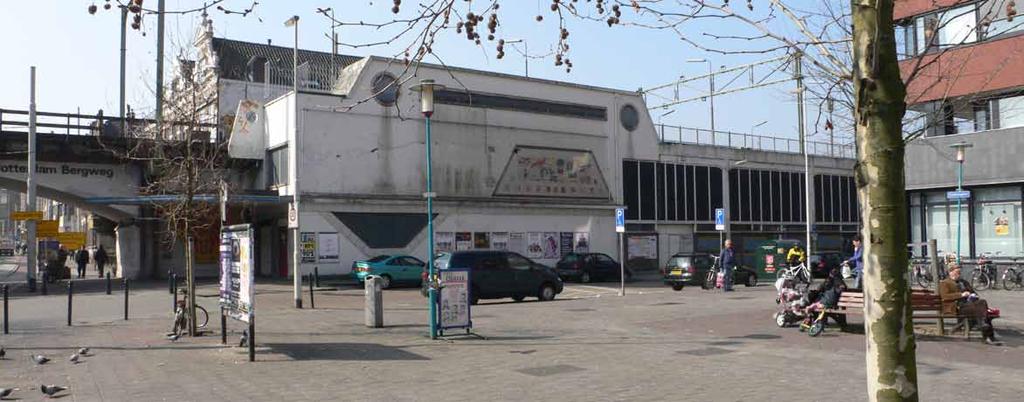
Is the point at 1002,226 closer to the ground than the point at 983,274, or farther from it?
farther from it

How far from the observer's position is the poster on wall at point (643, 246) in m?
45.2

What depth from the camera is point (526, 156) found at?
4162cm

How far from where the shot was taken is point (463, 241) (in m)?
39.4

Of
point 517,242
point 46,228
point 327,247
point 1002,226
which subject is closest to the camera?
point 1002,226

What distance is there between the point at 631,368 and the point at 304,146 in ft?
86.1

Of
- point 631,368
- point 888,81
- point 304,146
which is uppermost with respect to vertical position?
point 304,146

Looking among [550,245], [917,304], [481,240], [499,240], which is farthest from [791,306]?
[550,245]

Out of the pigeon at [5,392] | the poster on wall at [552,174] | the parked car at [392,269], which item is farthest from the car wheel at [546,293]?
the pigeon at [5,392]

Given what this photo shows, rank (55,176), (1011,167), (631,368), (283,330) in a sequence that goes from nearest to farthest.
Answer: (631,368) → (283,330) → (1011,167) → (55,176)

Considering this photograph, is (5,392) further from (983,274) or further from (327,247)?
(327,247)

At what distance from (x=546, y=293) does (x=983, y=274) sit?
1326 cm

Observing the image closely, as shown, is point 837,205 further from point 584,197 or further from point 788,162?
point 584,197

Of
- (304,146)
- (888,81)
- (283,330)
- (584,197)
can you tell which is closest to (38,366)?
(283,330)

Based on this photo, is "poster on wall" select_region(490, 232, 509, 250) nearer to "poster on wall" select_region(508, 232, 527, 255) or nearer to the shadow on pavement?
"poster on wall" select_region(508, 232, 527, 255)
